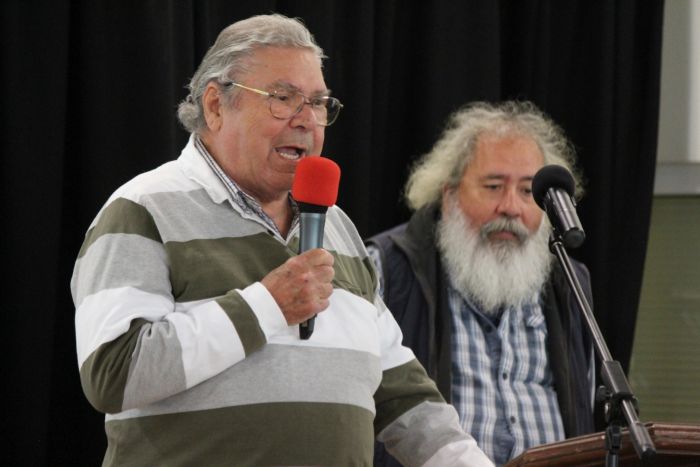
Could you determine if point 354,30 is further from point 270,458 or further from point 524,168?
point 270,458

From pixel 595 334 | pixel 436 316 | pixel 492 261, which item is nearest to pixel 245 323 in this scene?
pixel 595 334

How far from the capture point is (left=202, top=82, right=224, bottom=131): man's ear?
2.39 m

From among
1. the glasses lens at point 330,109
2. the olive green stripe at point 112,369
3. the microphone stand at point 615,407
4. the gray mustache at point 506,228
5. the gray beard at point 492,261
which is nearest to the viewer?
the microphone stand at point 615,407

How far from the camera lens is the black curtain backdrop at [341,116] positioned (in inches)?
126

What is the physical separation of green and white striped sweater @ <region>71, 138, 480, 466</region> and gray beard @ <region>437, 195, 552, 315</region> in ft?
4.85

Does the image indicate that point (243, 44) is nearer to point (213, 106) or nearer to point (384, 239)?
point (213, 106)

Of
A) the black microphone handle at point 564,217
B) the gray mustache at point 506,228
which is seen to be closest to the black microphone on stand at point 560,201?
the black microphone handle at point 564,217

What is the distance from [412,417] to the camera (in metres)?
2.39

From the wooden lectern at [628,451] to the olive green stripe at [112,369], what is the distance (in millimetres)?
820

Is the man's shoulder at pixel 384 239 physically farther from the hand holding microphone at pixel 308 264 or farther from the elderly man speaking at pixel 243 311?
the hand holding microphone at pixel 308 264

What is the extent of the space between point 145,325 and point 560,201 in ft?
2.68

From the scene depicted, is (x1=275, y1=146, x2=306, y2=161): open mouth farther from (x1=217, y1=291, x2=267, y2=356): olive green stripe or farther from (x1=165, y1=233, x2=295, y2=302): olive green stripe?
(x1=217, y1=291, x2=267, y2=356): olive green stripe

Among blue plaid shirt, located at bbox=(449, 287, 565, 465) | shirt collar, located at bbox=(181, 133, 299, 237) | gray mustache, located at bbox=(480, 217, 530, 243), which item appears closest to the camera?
shirt collar, located at bbox=(181, 133, 299, 237)

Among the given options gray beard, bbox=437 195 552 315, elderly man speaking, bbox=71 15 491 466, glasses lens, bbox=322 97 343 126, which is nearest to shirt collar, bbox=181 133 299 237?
elderly man speaking, bbox=71 15 491 466
